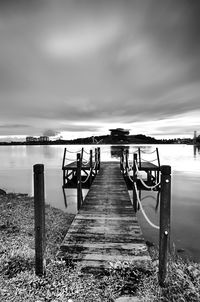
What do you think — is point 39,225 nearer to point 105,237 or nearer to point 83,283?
point 83,283

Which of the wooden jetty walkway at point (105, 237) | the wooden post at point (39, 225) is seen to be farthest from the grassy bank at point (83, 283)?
the wooden jetty walkway at point (105, 237)

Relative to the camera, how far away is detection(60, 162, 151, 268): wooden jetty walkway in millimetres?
3943

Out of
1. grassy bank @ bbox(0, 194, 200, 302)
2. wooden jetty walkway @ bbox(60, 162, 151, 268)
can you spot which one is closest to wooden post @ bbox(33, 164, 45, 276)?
grassy bank @ bbox(0, 194, 200, 302)

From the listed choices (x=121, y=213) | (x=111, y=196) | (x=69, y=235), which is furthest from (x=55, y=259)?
(x=111, y=196)

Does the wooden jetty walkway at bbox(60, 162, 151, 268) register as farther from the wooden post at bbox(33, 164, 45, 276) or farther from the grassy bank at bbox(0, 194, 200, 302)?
the wooden post at bbox(33, 164, 45, 276)

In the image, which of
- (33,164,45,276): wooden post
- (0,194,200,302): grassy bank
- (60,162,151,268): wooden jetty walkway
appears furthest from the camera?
(60,162,151,268): wooden jetty walkway

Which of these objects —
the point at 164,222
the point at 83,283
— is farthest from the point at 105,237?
the point at 164,222

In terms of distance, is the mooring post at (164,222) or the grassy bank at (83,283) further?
the mooring post at (164,222)

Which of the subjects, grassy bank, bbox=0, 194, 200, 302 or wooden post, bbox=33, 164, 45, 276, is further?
wooden post, bbox=33, 164, 45, 276

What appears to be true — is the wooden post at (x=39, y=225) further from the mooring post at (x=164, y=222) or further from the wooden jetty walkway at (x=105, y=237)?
the mooring post at (x=164, y=222)

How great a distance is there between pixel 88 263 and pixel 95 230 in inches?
60.3

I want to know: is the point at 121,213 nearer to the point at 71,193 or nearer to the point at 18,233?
the point at 18,233

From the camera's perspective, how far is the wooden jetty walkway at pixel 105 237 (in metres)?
3.94

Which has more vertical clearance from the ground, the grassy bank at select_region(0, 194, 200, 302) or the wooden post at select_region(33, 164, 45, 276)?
the wooden post at select_region(33, 164, 45, 276)
